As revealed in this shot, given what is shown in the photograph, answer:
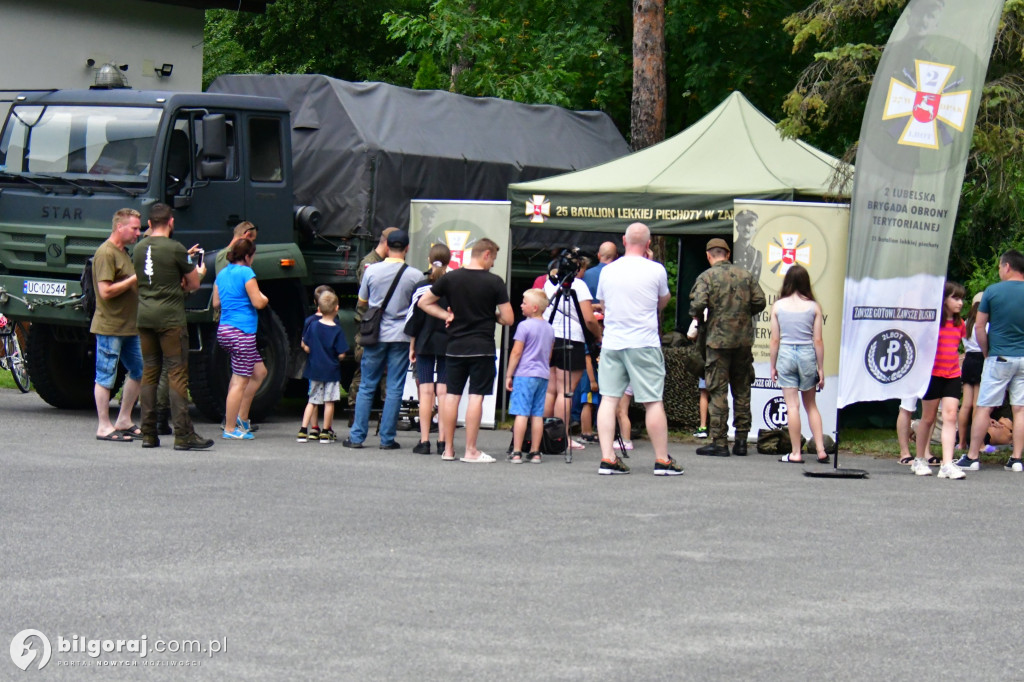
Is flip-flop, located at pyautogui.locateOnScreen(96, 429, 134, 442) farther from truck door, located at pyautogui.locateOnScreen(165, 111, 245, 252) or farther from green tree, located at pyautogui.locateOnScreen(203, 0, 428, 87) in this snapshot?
green tree, located at pyautogui.locateOnScreen(203, 0, 428, 87)

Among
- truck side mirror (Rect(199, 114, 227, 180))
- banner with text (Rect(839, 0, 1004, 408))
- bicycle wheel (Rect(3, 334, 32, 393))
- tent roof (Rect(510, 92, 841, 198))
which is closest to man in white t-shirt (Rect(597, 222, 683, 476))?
banner with text (Rect(839, 0, 1004, 408))

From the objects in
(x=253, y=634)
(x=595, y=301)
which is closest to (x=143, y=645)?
(x=253, y=634)

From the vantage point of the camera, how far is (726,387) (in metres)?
13.3

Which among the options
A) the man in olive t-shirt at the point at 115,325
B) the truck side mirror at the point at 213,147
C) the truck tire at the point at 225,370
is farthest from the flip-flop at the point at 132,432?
the truck side mirror at the point at 213,147

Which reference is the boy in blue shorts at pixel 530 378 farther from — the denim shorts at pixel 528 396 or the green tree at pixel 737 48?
the green tree at pixel 737 48

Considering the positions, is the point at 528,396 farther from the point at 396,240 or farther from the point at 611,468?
the point at 396,240

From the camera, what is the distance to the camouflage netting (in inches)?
591

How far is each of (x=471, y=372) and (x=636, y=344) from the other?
4.60ft

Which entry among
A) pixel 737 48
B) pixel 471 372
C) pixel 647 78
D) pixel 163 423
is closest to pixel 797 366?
pixel 471 372

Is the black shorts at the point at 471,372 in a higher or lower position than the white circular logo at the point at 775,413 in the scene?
higher

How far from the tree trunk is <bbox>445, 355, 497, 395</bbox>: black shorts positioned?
7.77 meters

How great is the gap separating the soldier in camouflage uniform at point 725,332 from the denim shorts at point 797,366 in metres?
0.62

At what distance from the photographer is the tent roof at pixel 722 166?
1459cm

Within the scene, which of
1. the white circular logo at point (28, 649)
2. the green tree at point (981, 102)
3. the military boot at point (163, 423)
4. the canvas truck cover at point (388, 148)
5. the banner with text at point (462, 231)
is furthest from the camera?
the canvas truck cover at point (388, 148)
